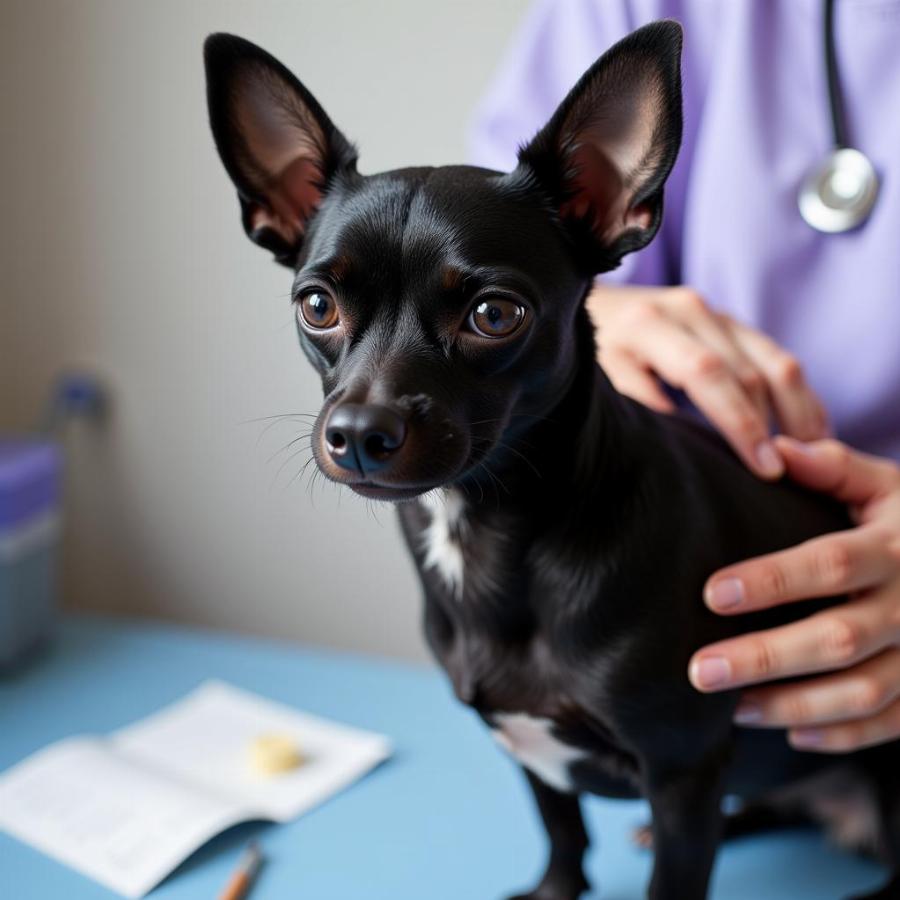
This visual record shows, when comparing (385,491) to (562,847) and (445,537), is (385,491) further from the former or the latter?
(562,847)

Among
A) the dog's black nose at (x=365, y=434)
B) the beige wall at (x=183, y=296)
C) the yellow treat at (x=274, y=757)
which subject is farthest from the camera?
the beige wall at (x=183, y=296)

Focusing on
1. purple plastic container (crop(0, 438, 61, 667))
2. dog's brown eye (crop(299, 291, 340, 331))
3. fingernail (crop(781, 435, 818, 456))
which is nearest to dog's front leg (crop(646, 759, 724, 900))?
fingernail (crop(781, 435, 818, 456))

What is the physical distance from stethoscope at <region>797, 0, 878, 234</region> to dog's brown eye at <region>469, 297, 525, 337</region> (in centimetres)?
60

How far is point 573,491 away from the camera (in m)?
0.80

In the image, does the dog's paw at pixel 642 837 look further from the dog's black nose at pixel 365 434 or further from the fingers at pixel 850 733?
the dog's black nose at pixel 365 434

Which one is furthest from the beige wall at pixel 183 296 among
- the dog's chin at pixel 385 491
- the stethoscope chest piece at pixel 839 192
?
the dog's chin at pixel 385 491

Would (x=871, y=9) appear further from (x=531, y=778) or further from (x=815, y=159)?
(x=531, y=778)

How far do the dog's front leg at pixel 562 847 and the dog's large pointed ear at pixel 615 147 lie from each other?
538 mm

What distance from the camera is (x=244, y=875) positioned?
3.40ft

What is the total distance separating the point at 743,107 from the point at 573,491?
2.01 feet

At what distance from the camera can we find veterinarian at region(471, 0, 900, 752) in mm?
941

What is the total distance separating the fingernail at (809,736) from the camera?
939 millimetres

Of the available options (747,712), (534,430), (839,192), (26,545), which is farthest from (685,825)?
(26,545)

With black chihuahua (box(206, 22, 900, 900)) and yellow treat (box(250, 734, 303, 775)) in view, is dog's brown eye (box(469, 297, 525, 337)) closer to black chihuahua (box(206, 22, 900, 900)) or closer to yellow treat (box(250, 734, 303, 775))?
black chihuahua (box(206, 22, 900, 900))
